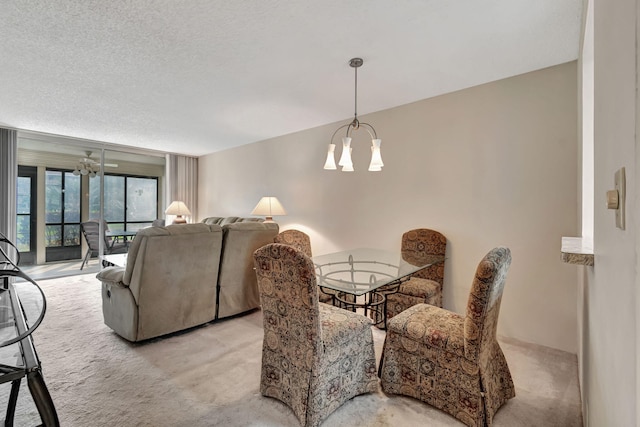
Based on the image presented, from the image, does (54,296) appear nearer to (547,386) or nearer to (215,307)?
(215,307)

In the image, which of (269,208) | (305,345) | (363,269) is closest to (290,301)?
(305,345)

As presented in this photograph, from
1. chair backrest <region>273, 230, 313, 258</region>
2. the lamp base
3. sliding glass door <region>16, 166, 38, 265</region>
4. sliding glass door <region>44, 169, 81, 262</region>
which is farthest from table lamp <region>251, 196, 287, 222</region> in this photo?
sliding glass door <region>16, 166, 38, 265</region>

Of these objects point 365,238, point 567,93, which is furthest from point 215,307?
point 567,93

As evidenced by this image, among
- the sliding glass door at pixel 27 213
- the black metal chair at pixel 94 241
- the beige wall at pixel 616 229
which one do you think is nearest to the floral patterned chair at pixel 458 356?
the beige wall at pixel 616 229

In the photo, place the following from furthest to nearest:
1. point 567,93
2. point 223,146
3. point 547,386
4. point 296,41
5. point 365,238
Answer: point 223,146
point 365,238
point 567,93
point 296,41
point 547,386

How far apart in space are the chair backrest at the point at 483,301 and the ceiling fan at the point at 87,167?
20.6 feet

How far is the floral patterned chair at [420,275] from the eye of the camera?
8.57 feet

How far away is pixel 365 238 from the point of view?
3643mm

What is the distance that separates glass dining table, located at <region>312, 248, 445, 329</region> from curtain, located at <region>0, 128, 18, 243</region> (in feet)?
15.4

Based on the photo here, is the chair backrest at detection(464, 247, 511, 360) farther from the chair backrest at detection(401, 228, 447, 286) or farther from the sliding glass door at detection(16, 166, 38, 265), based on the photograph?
the sliding glass door at detection(16, 166, 38, 265)

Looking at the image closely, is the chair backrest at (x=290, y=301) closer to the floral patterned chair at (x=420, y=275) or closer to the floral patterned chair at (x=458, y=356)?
the floral patterned chair at (x=458, y=356)

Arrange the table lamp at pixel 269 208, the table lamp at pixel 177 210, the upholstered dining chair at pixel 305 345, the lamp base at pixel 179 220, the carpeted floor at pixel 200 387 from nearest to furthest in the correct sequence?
the upholstered dining chair at pixel 305 345 < the carpeted floor at pixel 200 387 < the table lamp at pixel 269 208 < the lamp base at pixel 179 220 < the table lamp at pixel 177 210

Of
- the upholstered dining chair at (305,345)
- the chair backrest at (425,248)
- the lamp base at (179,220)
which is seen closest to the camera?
the upholstered dining chair at (305,345)

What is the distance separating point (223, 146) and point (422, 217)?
13.0 ft
